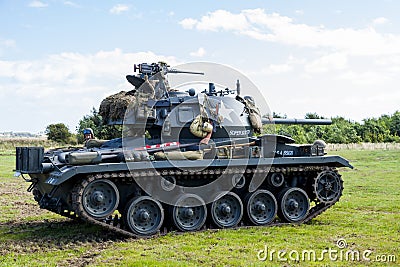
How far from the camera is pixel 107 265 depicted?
956 cm

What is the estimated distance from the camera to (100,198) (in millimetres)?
11477

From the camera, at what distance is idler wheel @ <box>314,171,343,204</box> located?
14070 mm

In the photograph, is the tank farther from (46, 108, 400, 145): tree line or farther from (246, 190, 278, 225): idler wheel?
(46, 108, 400, 145): tree line

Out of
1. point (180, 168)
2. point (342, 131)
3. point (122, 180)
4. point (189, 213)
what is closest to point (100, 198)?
point (122, 180)

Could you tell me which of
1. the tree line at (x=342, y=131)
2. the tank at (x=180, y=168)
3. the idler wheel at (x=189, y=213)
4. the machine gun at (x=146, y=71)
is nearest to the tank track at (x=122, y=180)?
the tank at (x=180, y=168)

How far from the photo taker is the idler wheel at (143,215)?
39.4 ft

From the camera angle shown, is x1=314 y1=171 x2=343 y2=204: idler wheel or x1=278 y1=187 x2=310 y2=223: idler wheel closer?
x1=278 y1=187 x2=310 y2=223: idler wheel

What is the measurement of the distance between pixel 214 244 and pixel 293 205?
3335 mm

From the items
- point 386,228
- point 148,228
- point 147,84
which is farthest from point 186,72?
point 386,228

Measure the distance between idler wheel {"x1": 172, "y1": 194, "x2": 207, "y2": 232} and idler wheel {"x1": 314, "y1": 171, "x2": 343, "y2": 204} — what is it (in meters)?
3.28

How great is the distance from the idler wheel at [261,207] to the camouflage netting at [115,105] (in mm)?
3843

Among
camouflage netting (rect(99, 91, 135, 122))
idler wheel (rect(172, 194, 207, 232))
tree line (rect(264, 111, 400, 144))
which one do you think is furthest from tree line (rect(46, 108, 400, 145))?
idler wheel (rect(172, 194, 207, 232))

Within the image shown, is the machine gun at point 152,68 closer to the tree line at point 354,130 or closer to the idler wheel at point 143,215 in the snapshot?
the idler wheel at point 143,215

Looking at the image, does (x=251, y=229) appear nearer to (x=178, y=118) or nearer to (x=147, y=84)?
(x=178, y=118)
